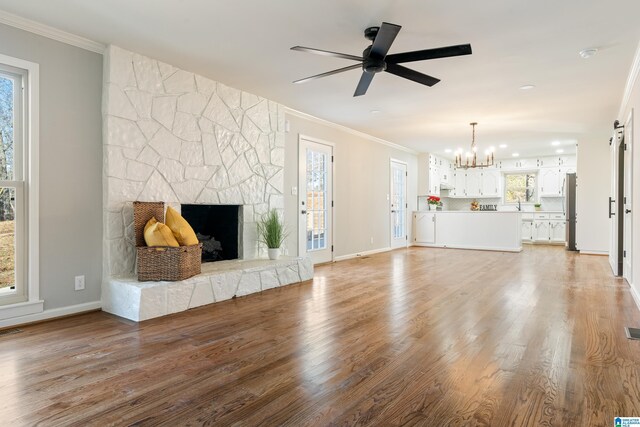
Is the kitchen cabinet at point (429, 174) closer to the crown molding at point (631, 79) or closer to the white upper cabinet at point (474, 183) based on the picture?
the white upper cabinet at point (474, 183)

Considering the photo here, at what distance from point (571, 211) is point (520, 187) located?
2249 mm

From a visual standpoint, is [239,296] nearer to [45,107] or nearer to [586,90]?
[45,107]

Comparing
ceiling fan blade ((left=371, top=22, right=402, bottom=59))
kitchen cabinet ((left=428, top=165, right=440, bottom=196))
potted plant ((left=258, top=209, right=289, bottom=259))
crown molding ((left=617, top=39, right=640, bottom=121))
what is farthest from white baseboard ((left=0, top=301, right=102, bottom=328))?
kitchen cabinet ((left=428, top=165, right=440, bottom=196))

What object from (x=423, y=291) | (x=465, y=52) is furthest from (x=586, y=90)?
(x=423, y=291)

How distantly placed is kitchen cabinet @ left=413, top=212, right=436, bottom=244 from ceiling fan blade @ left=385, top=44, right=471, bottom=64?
6.67 m

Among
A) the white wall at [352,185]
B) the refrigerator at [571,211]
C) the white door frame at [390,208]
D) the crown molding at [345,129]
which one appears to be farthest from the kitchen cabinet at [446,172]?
the refrigerator at [571,211]

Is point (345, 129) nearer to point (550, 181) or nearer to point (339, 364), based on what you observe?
point (339, 364)

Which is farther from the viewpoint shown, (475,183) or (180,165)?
(475,183)

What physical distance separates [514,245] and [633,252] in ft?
13.7

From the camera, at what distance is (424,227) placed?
30.6ft

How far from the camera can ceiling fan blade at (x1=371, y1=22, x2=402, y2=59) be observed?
2.47 meters

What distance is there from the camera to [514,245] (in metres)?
8.15

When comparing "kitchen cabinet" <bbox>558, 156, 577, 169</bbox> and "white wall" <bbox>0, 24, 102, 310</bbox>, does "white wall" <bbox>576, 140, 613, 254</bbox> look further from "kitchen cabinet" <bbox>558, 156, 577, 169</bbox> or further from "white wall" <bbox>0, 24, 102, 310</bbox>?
"white wall" <bbox>0, 24, 102, 310</bbox>

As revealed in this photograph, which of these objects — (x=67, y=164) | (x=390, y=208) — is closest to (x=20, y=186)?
(x=67, y=164)
